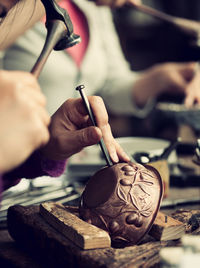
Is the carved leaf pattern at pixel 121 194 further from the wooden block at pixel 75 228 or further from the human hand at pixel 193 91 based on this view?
the human hand at pixel 193 91

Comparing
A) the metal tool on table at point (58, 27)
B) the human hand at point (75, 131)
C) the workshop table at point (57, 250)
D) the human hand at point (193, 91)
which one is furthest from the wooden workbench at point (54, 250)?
the human hand at point (193, 91)

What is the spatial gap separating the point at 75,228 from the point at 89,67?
174 centimetres

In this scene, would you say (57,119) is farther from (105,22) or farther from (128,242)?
(105,22)

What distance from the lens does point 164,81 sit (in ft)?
7.84

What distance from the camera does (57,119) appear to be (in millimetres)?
994

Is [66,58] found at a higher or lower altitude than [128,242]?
higher

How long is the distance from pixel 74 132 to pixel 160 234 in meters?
0.27

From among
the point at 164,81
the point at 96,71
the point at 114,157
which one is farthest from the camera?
the point at 96,71

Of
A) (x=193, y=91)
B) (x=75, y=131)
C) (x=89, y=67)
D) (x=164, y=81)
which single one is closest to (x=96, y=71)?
(x=89, y=67)

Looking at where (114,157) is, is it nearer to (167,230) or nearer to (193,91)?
(167,230)

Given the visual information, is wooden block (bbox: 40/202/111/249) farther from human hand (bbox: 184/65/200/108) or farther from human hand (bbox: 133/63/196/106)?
human hand (bbox: 133/63/196/106)

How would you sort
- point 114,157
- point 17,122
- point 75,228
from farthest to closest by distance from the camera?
point 114,157 < point 75,228 < point 17,122

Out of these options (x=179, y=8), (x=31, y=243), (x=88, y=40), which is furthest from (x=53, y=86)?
(x=179, y=8)

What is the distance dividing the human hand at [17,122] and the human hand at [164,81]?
1645mm
